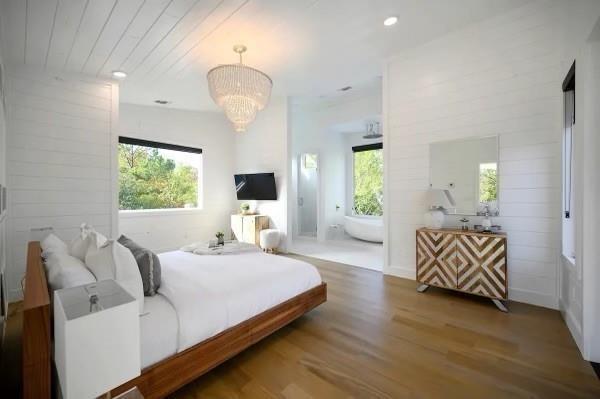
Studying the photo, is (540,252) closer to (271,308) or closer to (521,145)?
(521,145)

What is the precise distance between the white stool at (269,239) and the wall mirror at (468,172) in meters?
2.94

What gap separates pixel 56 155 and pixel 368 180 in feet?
19.8

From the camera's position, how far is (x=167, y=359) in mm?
1483

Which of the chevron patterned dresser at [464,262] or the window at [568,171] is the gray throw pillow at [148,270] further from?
the window at [568,171]

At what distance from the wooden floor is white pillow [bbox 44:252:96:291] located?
2.96 ft

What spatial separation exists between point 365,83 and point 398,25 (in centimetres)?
179

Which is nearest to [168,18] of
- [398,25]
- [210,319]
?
[398,25]

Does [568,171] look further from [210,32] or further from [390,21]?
[210,32]

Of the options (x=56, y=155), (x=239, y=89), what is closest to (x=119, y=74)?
(x=56, y=155)

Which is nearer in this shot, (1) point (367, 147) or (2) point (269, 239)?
(2) point (269, 239)

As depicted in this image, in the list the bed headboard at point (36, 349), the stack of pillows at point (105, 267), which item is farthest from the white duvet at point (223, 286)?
the bed headboard at point (36, 349)

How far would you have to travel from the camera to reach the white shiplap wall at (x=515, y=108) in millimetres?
2680

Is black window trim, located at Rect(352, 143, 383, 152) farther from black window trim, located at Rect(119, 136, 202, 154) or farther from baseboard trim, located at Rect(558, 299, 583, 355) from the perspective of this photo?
baseboard trim, located at Rect(558, 299, 583, 355)

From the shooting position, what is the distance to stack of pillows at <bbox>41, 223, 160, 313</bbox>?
4.73 ft
